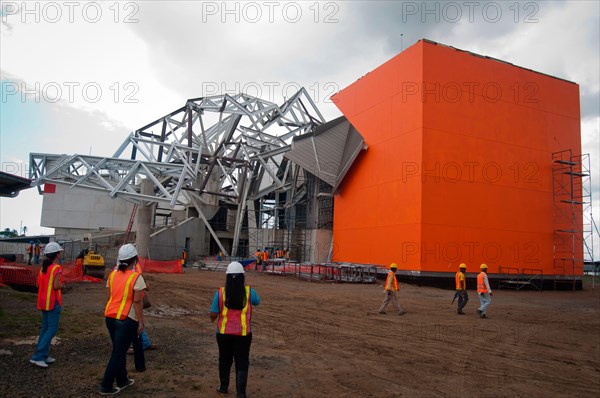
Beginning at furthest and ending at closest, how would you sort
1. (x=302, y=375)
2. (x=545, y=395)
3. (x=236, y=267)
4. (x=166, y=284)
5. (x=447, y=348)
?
(x=166, y=284)
(x=447, y=348)
(x=302, y=375)
(x=545, y=395)
(x=236, y=267)

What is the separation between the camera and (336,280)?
25562 mm

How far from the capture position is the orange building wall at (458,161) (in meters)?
25.2

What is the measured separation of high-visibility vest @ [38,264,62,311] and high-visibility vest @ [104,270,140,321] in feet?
4.65

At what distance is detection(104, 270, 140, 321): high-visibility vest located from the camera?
5.55 metres

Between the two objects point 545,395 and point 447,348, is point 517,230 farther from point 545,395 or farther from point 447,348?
point 545,395

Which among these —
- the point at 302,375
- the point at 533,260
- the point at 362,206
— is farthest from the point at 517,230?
the point at 302,375

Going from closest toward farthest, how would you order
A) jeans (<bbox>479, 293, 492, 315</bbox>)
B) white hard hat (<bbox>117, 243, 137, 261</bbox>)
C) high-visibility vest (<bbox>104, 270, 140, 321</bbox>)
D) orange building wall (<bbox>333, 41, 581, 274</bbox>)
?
high-visibility vest (<bbox>104, 270, 140, 321</bbox>) → white hard hat (<bbox>117, 243, 137, 261</bbox>) → jeans (<bbox>479, 293, 492, 315</bbox>) → orange building wall (<bbox>333, 41, 581, 274</bbox>)

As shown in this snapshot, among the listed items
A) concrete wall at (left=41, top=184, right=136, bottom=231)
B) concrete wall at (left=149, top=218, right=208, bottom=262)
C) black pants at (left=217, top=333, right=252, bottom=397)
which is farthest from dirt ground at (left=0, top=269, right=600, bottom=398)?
concrete wall at (left=41, top=184, right=136, bottom=231)

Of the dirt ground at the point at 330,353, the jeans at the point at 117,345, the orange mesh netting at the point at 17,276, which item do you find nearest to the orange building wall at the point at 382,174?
the dirt ground at the point at 330,353

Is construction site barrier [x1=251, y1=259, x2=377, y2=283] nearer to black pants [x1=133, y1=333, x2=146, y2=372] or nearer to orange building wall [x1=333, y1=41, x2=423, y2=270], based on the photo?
orange building wall [x1=333, y1=41, x2=423, y2=270]

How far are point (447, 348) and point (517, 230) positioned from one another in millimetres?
20561

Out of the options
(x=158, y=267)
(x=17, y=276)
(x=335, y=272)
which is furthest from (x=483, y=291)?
(x=158, y=267)

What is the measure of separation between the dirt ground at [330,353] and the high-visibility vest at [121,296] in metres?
1.02

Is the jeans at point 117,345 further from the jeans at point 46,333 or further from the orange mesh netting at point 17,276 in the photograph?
the orange mesh netting at point 17,276
